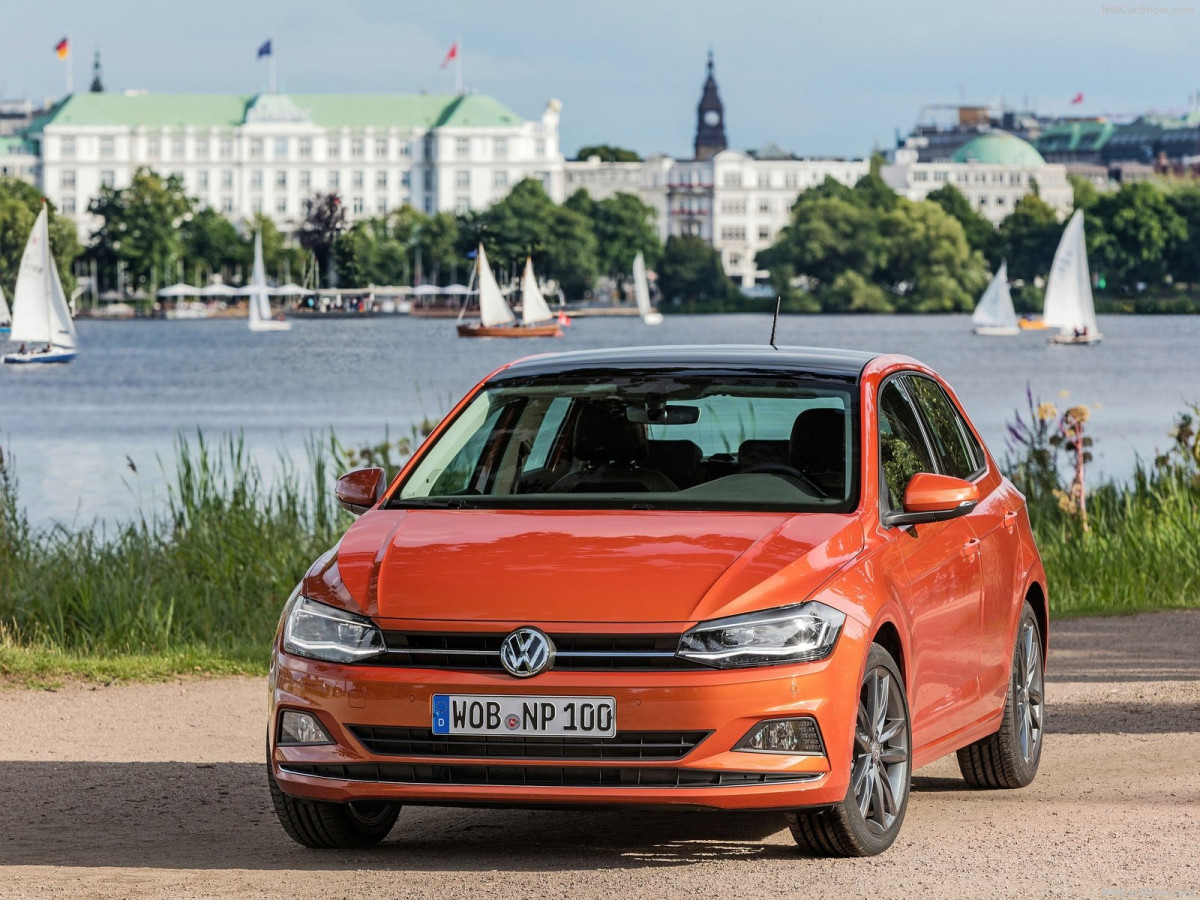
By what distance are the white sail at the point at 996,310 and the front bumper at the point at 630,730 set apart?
→ 4154 inches

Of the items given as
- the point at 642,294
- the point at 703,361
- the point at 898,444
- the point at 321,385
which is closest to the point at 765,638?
the point at 898,444

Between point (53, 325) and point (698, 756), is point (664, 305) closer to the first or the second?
point (53, 325)

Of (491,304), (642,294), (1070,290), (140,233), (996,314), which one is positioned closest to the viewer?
(1070,290)

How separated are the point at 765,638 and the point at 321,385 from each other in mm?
63192

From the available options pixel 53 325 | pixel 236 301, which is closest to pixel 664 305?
pixel 236 301

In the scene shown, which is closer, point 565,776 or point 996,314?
point 565,776

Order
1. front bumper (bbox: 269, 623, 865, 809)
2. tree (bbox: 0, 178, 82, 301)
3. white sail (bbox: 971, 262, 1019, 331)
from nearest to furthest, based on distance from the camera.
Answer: front bumper (bbox: 269, 623, 865, 809) → tree (bbox: 0, 178, 82, 301) → white sail (bbox: 971, 262, 1019, 331)

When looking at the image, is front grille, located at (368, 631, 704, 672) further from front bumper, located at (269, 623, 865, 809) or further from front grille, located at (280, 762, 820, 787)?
front grille, located at (280, 762, 820, 787)

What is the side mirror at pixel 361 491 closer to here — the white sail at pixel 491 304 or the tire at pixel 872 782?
the tire at pixel 872 782

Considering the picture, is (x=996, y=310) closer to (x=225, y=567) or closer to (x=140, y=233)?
(x=140, y=233)

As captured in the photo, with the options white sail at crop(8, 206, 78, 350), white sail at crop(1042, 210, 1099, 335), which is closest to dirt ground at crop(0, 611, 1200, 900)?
white sail at crop(8, 206, 78, 350)

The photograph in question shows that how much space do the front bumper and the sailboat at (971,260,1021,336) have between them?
105 metres

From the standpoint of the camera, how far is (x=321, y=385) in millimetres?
68000

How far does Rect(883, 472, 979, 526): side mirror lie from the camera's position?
6207mm
